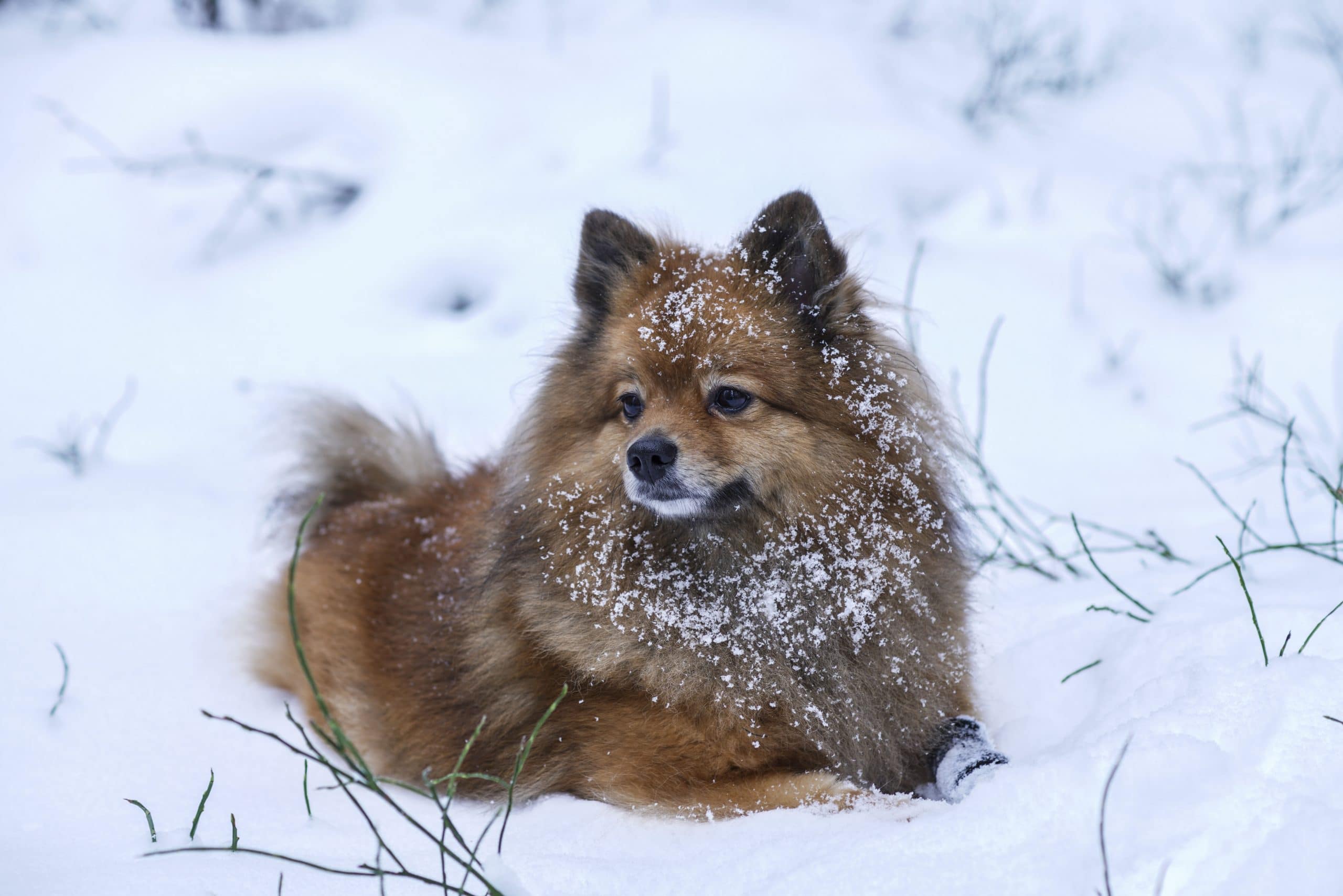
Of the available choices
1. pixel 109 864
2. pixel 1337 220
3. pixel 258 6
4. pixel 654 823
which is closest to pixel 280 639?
pixel 109 864

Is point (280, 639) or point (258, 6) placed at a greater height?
point (258, 6)

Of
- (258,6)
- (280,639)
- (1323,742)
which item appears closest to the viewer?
(1323,742)

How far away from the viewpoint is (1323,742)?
1505 mm

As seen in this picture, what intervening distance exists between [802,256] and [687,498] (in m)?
0.71

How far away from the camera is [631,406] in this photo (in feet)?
7.97

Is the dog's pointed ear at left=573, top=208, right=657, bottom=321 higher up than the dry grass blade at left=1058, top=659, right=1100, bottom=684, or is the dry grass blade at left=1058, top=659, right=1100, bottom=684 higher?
the dog's pointed ear at left=573, top=208, right=657, bottom=321

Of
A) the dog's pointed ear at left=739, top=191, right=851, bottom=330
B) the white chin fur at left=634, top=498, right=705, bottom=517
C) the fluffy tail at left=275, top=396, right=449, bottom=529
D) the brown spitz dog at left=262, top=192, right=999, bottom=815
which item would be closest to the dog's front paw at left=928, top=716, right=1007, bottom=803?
the brown spitz dog at left=262, top=192, right=999, bottom=815

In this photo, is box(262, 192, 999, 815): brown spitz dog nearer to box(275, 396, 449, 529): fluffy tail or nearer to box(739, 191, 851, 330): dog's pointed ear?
box(739, 191, 851, 330): dog's pointed ear

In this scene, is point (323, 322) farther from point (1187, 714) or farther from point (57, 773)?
point (1187, 714)

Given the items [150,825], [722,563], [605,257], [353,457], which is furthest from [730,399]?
[353,457]

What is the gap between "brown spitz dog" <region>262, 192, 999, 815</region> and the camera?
2191 millimetres

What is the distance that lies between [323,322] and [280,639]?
2.11 m

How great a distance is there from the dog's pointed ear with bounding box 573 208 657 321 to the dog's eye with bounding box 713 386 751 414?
510 millimetres

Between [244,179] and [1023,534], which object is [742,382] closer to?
[1023,534]
